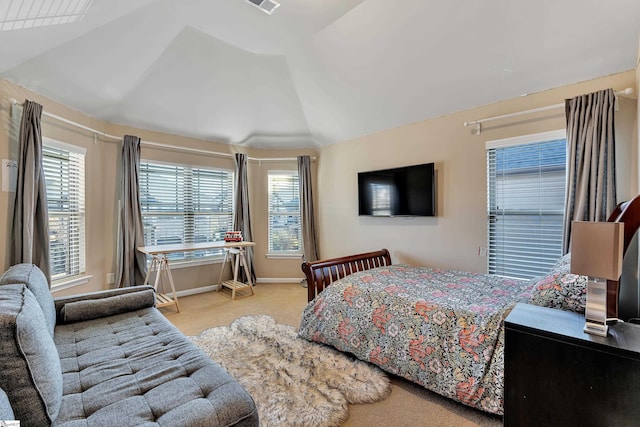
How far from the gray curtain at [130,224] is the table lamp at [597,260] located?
4.25 metres

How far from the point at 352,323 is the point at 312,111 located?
3.06 meters

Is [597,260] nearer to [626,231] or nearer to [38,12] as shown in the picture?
[626,231]

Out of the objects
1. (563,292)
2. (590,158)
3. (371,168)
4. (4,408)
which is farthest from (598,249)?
(371,168)

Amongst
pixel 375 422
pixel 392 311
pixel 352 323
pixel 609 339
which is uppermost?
pixel 609 339

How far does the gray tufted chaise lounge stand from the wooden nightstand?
123cm

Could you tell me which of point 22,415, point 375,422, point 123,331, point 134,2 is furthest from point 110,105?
point 375,422

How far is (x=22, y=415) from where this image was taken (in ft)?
3.40

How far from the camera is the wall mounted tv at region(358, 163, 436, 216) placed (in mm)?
3463

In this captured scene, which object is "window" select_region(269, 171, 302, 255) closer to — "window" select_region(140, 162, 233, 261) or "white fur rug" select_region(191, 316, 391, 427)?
"window" select_region(140, 162, 233, 261)

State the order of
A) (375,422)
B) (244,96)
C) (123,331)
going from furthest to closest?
(244,96) → (123,331) → (375,422)

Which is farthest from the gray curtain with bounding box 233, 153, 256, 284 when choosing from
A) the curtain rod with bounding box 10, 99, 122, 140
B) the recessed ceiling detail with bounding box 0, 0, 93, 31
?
the recessed ceiling detail with bounding box 0, 0, 93, 31

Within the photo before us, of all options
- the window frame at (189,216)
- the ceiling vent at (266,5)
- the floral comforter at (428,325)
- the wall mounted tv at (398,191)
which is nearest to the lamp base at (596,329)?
the floral comforter at (428,325)

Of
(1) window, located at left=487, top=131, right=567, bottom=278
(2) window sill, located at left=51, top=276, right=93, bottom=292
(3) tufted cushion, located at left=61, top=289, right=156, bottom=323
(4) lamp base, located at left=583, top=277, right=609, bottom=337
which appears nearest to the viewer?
(4) lamp base, located at left=583, top=277, right=609, bottom=337

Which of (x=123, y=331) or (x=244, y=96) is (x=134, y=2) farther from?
(x=123, y=331)
